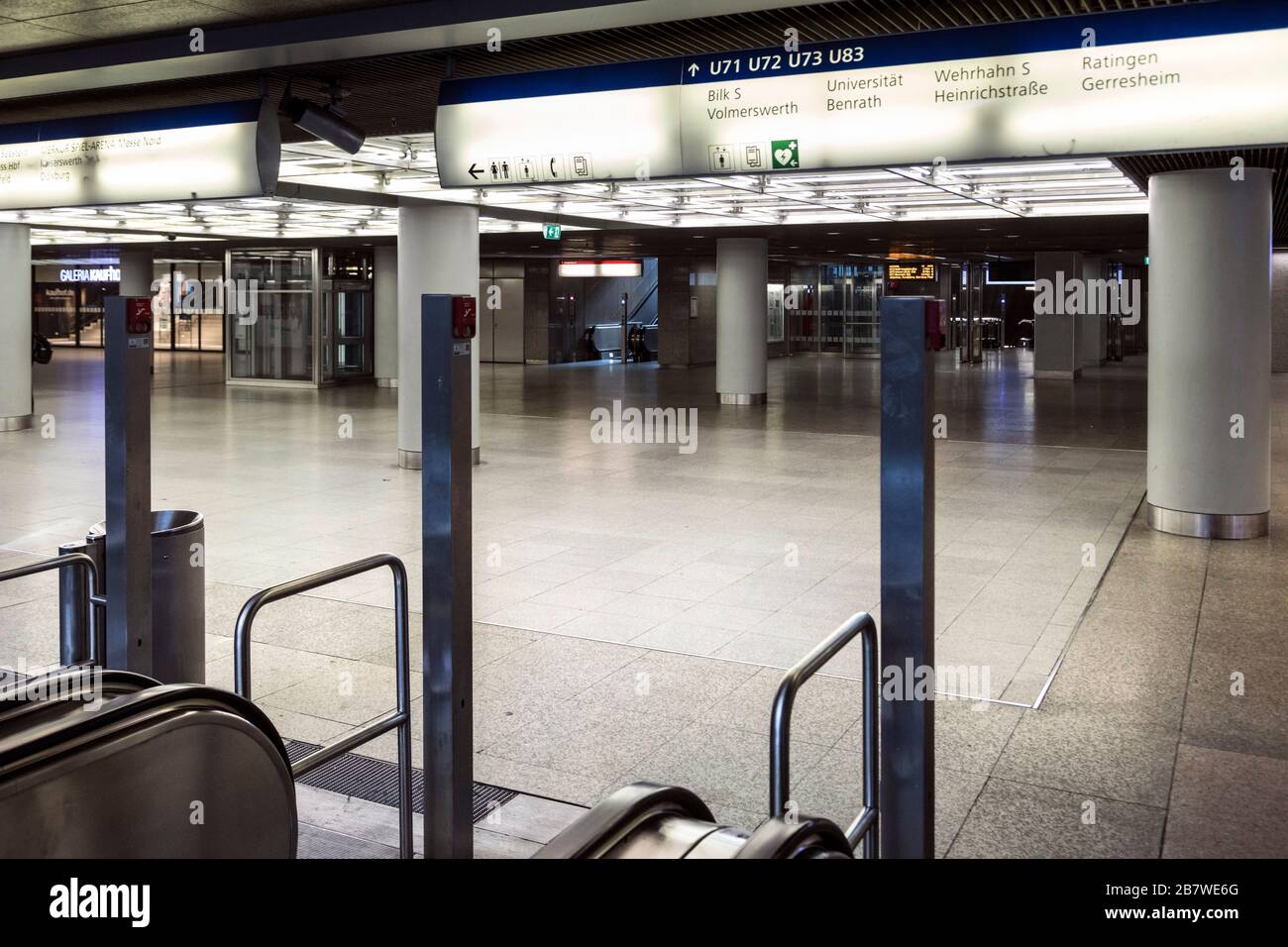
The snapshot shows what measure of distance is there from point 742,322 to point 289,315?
11613 mm

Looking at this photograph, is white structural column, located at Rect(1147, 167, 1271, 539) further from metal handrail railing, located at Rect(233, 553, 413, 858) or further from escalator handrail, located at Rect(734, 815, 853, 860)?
escalator handrail, located at Rect(734, 815, 853, 860)

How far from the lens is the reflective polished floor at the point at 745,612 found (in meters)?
4.94

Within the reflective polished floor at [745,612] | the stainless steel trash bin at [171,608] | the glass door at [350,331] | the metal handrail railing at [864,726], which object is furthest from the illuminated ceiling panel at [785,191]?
the glass door at [350,331]

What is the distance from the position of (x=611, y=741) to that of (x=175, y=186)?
5521 millimetres

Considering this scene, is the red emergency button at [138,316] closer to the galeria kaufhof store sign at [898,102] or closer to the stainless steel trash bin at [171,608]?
the stainless steel trash bin at [171,608]

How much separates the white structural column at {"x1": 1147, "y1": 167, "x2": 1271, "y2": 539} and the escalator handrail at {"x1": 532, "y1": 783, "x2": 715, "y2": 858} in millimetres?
8321

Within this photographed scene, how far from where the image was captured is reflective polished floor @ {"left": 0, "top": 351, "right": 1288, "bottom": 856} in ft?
16.2

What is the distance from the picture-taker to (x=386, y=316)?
27.3 metres

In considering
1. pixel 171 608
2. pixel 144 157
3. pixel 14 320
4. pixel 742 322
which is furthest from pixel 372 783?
pixel 742 322

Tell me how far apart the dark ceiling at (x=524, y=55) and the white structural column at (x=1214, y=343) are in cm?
40

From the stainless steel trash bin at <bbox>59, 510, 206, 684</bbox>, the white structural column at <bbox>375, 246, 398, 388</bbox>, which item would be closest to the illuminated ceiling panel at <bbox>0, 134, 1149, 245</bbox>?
the stainless steel trash bin at <bbox>59, 510, 206, 684</bbox>

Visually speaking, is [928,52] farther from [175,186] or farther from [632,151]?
[175,186]

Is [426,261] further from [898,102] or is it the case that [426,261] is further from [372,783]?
[372,783]
